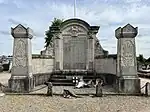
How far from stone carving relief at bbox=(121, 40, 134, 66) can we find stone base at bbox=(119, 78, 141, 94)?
2.32 ft

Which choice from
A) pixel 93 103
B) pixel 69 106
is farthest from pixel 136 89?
pixel 69 106

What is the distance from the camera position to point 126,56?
36.5 ft

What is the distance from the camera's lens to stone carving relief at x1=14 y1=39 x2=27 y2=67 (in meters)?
11.3

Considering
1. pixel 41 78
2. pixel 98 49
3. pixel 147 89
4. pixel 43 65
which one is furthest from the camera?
pixel 98 49

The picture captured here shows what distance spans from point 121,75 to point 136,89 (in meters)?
0.86

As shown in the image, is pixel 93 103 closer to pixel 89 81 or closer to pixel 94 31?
pixel 89 81

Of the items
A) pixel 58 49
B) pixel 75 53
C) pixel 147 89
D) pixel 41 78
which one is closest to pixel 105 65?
pixel 75 53

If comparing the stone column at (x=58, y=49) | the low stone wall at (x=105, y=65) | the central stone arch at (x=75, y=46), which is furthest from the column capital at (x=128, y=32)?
the stone column at (x=58, y=49)

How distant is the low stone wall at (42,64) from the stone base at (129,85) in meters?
4.97

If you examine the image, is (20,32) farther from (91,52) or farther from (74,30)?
(91,52)

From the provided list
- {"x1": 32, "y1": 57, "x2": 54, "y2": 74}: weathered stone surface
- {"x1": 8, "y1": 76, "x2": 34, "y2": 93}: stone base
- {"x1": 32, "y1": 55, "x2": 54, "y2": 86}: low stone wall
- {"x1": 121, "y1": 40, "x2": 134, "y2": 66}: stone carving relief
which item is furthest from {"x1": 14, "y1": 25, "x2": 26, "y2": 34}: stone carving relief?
{"x1": 121, "y1": 40, "x2": 134, "y2": 66}: stone carving relief

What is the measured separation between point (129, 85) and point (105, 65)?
4.19 metres

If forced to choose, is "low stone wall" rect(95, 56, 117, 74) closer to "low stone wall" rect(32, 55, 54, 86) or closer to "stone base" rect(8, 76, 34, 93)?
"low stone wall" rect(32, 55, 54, 86)

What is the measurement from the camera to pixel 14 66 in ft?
37.1
